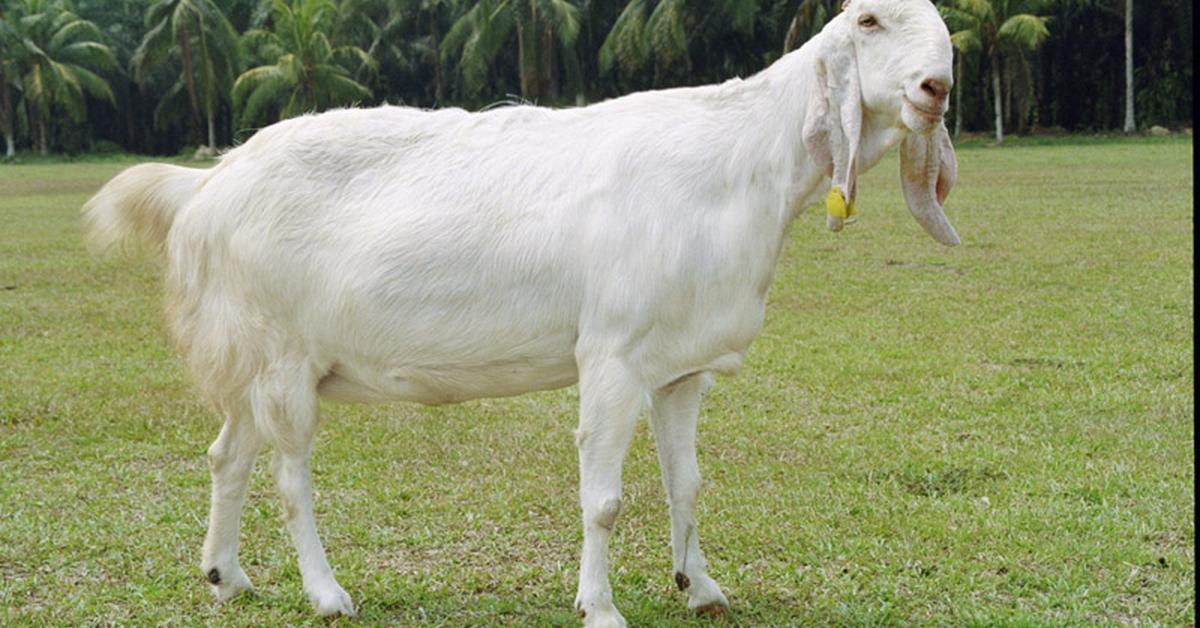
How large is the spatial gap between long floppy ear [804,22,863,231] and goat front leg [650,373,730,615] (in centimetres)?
78

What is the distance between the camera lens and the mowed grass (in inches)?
178

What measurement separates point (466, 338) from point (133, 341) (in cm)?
639

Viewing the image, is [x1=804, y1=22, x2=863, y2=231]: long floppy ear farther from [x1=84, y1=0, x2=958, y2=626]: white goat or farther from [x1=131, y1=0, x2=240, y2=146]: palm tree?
[x1=131, y1=0, x2=240, y2=146]: palm tree

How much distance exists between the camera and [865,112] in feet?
12.6

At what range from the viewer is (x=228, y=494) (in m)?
4.44

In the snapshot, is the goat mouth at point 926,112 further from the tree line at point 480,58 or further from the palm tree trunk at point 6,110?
the palm tree trunk at point 6,110

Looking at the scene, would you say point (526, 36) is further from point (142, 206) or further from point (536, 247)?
point (536, 247)

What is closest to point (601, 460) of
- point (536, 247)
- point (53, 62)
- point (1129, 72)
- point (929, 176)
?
point (536, 247)

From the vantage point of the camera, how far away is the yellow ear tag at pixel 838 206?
3744mm

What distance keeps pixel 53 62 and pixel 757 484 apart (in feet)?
173

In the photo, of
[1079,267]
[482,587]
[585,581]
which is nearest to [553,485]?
[482,587]

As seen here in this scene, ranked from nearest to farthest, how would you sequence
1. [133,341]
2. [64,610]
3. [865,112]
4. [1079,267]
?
[865,112]
[64,610]
[133,341]
[1079,267]

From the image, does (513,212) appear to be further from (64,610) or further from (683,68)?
(683,68)

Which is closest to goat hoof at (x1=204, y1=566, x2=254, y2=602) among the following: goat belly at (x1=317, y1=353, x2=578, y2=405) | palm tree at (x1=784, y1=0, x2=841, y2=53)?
goat belly at (x1=317, y1=353, x2=578, y2=405)
